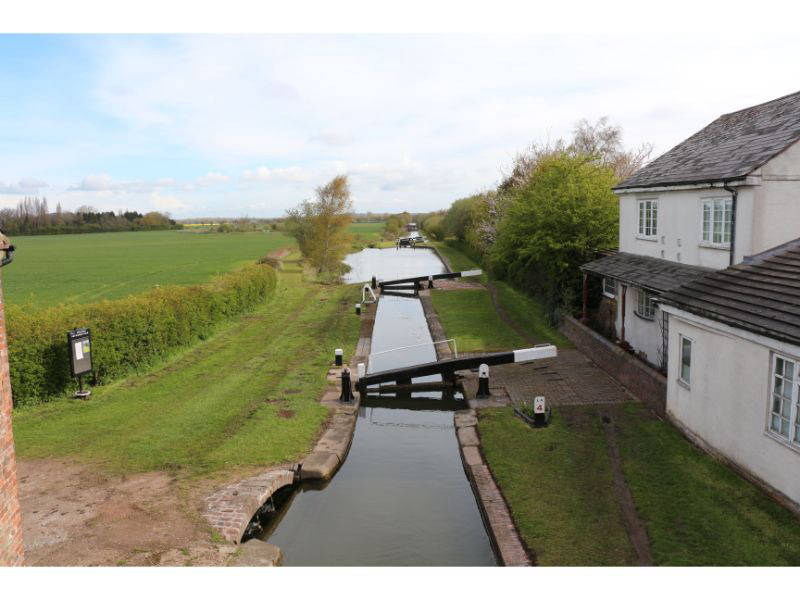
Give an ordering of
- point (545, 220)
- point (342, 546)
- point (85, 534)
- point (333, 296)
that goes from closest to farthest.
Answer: point (85, 534) < point (342, 546) < point (545, 220) < point (333, 296)

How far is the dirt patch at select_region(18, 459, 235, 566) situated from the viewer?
276 inches

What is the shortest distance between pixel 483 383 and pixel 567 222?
9571 millimetres

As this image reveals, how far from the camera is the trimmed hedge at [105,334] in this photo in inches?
507

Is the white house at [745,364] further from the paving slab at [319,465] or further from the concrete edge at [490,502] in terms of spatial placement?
the paving slab at [319,465]

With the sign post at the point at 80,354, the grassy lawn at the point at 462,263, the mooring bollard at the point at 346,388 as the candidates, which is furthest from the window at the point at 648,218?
the grassy lawn at the point at 462,263

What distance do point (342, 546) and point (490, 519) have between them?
2.07m

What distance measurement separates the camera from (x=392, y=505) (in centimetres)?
926

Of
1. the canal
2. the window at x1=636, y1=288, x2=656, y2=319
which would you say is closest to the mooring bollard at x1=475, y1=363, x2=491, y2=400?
the canal

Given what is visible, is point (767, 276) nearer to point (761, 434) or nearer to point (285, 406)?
point (761, 434)

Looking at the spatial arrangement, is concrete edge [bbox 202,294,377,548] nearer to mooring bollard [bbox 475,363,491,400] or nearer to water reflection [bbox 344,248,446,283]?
mooring bollard [bbox 475,363,491,400]

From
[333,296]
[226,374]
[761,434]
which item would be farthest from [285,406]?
[333,296]

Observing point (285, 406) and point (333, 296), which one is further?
point (333, 296)

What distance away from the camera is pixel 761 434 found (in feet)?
27.5

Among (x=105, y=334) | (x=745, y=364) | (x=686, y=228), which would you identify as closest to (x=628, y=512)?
(x=745, y=364)
